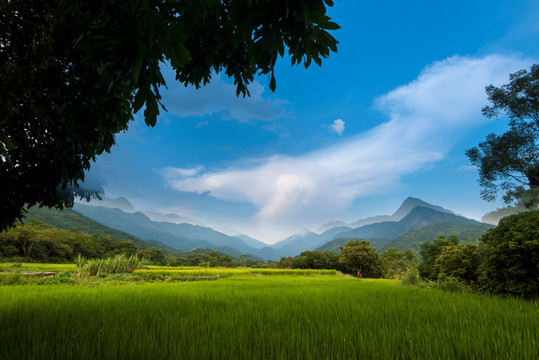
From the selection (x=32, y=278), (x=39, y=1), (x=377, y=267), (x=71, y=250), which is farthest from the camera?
(x=71, y=250)

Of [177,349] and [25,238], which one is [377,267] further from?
[25,238]

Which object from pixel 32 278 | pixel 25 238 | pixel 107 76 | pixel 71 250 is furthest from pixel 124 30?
pixel 71 250

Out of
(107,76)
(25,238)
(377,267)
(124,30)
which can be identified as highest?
(124,30)

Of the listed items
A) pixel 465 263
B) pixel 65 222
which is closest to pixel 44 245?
pixel 465 263

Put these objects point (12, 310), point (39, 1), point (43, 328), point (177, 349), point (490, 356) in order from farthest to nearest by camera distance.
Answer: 1. point (12, 310)
2. point (43, 328)
3. point (39, 1)
4. point (177, 349)
5. point (490, 356)

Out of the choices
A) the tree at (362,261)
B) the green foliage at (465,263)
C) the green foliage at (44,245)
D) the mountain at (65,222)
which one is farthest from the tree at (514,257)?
the mountain at (65,222)

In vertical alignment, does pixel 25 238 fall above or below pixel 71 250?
above

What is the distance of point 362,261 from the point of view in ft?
103

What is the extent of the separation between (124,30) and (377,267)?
1469 inches

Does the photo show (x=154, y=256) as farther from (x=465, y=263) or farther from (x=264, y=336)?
(x=264, y=336)

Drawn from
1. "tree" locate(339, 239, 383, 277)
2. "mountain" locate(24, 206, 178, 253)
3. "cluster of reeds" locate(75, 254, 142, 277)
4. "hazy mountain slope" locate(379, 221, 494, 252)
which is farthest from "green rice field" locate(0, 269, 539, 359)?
"hazy mountain slope" locate(379, 221, 494, 252)

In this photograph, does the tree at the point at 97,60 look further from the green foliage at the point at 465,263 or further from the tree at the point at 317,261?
the tree at the point at 317,261

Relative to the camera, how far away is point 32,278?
11.4m

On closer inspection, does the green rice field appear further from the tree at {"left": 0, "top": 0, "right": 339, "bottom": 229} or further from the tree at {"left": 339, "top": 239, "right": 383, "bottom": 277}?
the tree at {"left": 339, "top": 239, "right": 383, "bottom": 277}
